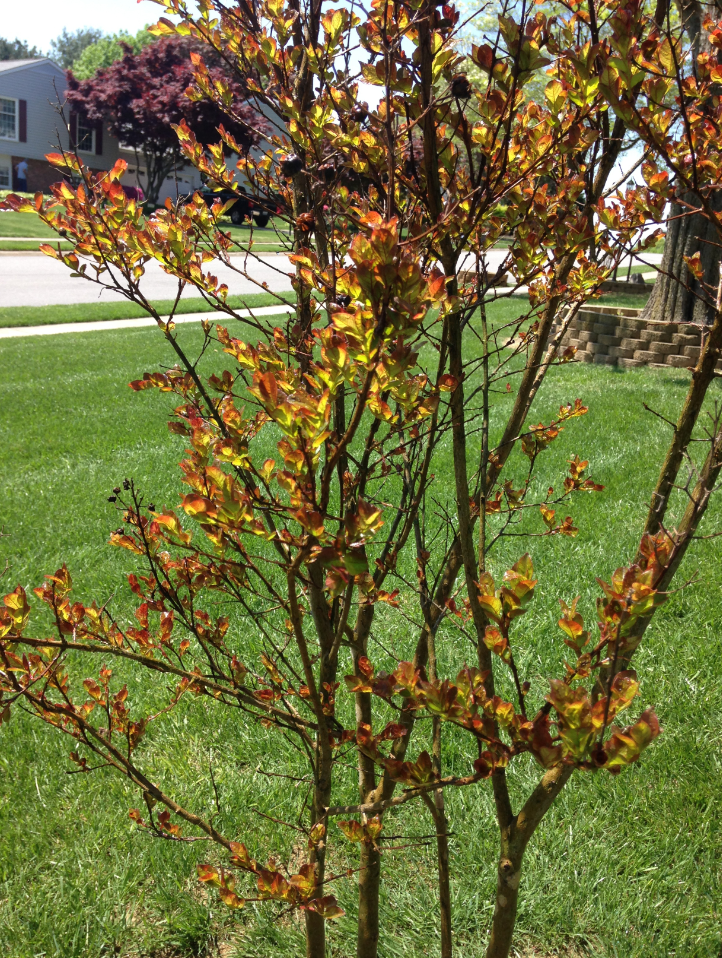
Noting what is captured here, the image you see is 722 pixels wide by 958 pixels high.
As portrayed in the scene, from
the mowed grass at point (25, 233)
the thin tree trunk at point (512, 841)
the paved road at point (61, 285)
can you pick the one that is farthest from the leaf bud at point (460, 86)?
the mowed grass at point (25, 233)

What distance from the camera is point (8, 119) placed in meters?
42.2

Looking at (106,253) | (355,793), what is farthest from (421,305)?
(355,793)

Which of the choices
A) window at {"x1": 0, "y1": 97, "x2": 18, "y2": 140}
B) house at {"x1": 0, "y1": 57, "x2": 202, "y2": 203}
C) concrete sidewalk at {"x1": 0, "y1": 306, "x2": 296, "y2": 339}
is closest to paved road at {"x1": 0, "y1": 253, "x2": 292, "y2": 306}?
concrete sidewalk at {"x1": 0, "y1": 306, "x2": 296, "y2": 339}

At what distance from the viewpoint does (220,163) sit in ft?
6.73

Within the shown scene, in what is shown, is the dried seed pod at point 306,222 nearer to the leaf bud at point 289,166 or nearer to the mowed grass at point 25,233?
the leaf bud at point 289,166

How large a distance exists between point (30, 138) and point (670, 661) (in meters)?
47.8

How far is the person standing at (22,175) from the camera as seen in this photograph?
41.9 m

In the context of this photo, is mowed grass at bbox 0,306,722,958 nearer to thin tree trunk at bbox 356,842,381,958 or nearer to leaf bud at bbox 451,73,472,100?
thin tree trunk at bbox 356,842,381,958

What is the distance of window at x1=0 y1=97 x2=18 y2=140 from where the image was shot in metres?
41.8

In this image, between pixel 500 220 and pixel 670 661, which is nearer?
pixel 500 220

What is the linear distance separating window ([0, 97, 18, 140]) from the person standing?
1393 millimetres

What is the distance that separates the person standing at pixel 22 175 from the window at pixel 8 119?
139 cm

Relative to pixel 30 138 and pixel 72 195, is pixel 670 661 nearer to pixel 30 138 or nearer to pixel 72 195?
pixel 72 195

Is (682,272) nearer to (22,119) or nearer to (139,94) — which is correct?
(139,94)
